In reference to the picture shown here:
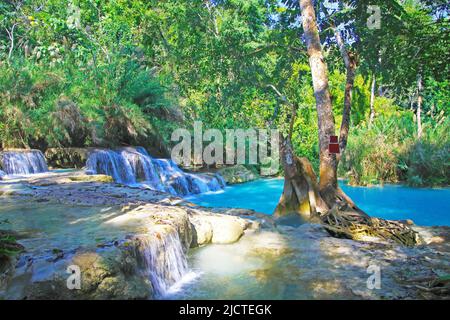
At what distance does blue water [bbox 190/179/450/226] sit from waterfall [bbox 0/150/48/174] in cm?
395

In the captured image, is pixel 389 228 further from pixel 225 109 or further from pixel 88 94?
pixel 225 109

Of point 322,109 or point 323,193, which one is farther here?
point 322,109

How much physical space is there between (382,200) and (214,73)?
699 centimetres

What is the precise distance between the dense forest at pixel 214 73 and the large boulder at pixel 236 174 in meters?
2.04

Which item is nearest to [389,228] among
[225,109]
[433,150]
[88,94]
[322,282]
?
[322,282]

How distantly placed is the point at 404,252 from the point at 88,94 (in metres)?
9.46

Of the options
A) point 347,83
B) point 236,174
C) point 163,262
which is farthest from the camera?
point 236,174

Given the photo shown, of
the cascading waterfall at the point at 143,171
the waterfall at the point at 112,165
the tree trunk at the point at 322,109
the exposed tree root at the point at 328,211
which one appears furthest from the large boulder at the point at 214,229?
the waterfall at the point at 112,165

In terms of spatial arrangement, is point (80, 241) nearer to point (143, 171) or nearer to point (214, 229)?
point (214, 229)

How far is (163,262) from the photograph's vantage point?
378cm

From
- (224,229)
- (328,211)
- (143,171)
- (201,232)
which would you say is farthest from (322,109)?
(143,171)

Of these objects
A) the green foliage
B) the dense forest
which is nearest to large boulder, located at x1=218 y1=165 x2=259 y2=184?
the dense forest

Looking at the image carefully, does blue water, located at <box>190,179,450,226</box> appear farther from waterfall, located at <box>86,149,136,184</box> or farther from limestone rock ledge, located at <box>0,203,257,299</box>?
limestone rock ledge, located at <box>0,203,257,299</box>

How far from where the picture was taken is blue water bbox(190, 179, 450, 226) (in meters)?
9.31
